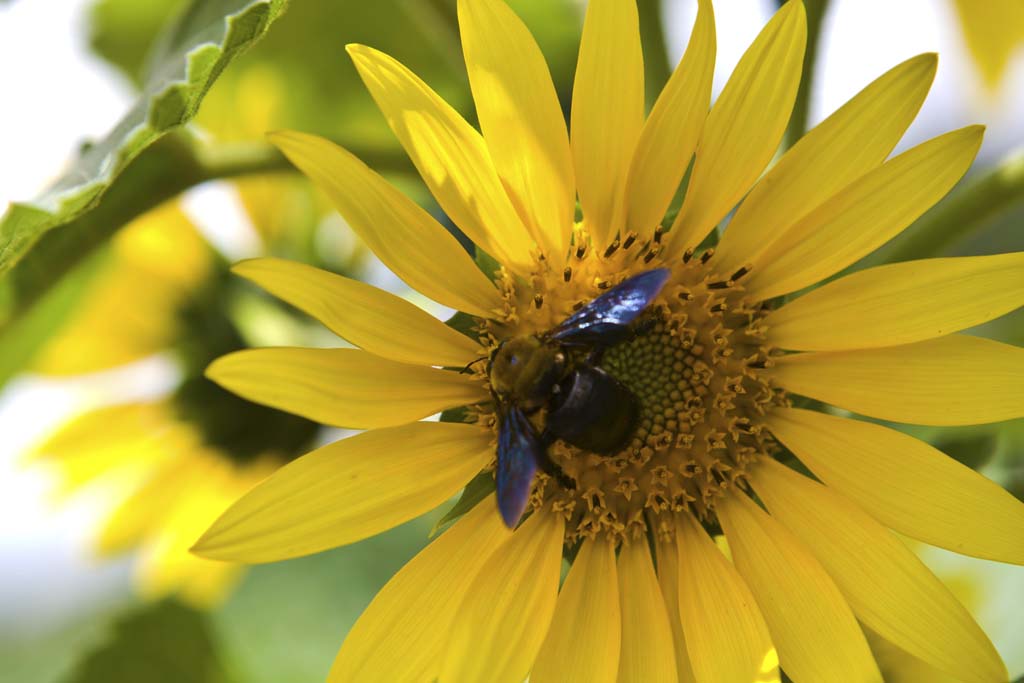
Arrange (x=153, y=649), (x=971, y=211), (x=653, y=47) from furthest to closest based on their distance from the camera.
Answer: (x=153, y=649) → (x=653, y=47) → (x=971, y=211)

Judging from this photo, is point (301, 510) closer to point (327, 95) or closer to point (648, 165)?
point (648, 165)

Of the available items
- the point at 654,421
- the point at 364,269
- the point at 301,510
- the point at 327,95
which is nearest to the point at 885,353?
the point at 654,421

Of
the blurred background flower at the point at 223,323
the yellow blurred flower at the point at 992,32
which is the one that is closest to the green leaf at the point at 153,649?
the blurred background flower at the point at 223,323

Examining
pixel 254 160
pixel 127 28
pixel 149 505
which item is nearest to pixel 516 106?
pixel 254 160

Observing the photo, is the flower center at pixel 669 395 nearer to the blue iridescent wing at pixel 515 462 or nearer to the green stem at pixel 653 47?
the blue iridescent wing at pixel 515 462

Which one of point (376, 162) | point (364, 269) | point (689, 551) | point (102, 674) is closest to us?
point (689, 551)

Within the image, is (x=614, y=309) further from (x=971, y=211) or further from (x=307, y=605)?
(x=307, y=605)
